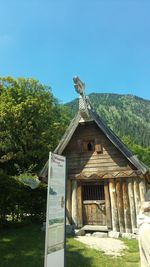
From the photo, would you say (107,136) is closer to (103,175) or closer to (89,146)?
(89,146)

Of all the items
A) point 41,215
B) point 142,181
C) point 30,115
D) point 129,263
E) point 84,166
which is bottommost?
point 129,263

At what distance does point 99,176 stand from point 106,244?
3.82m

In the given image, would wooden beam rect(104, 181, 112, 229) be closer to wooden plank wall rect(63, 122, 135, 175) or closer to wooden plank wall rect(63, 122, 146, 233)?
wooden plank wall rect(63, 122, 146, 233)

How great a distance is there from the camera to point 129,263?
9039 mm

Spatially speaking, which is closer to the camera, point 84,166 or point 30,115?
point 84,166

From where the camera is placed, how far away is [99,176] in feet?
48.3

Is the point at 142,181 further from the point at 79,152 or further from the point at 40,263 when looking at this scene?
the point at 40,263

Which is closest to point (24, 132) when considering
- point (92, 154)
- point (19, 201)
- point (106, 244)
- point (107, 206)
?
point (19, 201)

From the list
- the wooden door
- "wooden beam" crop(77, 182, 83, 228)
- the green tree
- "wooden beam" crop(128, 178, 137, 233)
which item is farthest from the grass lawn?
the green tree

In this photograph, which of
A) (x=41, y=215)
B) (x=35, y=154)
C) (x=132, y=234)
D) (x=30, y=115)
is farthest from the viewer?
(x=30, y=115)

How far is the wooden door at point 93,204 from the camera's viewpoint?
14.7 meters

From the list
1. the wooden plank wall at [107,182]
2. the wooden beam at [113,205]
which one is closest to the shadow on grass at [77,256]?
the wooden beam at [113,205]

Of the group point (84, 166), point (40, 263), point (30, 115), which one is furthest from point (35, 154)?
point (40, 263)

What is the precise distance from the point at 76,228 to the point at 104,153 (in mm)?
4235
